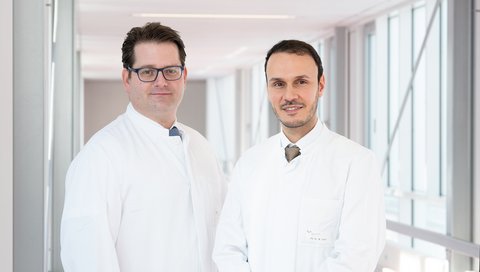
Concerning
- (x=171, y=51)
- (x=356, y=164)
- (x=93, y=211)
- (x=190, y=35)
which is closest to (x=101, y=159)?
(x=93, y=211)

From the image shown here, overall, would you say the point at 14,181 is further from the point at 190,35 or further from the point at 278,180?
the point at 190,35

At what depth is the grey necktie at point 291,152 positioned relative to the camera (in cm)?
274

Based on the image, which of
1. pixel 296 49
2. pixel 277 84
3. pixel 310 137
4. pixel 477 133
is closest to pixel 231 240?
pixel 310 137

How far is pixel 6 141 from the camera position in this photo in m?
2.48

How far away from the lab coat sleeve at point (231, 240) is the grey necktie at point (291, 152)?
196 mm

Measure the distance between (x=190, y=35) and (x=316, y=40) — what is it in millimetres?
1668

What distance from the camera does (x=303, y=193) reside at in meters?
2.70

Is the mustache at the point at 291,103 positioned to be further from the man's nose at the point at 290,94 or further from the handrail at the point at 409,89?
the handrail at the point at 409,89

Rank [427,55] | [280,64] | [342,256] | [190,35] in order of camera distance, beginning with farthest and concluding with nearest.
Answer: [190,35], [427,55], [280,64], [342,256]

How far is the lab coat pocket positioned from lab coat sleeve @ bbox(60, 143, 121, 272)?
1.99ft

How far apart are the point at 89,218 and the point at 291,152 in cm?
68

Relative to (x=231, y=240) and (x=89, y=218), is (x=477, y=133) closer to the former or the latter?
(x=231, y=240)

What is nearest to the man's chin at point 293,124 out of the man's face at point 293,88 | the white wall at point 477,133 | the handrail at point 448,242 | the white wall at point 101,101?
the man's face at point 293,88

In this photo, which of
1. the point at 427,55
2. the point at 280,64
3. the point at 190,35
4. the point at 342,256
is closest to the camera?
the point at 342,256
